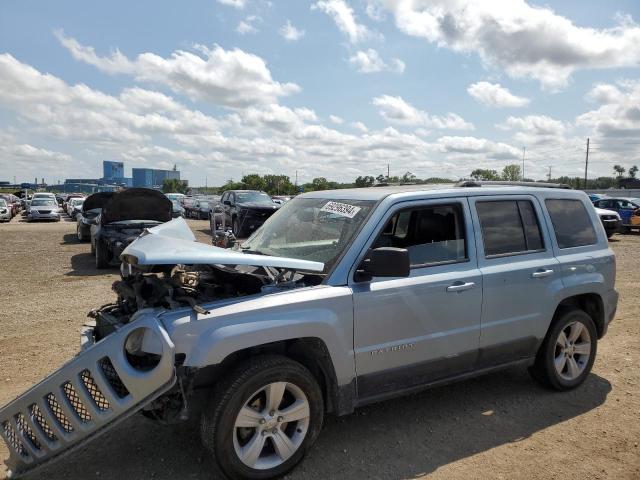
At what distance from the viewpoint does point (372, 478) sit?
3.09 metres

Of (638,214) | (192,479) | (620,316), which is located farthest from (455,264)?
(638,214)

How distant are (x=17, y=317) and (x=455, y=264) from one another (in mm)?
6071

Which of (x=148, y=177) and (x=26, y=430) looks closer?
(x=26, y=430)

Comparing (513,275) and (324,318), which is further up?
(513,275)

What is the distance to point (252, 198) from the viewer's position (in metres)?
19.3

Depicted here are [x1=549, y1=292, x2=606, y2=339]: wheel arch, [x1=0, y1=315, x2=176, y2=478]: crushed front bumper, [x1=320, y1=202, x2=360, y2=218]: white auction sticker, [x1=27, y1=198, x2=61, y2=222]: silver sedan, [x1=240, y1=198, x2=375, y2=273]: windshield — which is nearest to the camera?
[x1=0, y1=315, x2=176, y2=478]: crushed front bumper

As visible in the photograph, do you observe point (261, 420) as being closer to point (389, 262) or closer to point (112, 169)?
point (389, 262)

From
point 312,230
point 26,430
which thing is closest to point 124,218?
point 312,230

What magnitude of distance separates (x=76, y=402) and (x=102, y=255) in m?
8.74

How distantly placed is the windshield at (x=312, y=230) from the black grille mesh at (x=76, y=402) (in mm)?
1618

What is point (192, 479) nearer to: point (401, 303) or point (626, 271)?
point (401, 303)

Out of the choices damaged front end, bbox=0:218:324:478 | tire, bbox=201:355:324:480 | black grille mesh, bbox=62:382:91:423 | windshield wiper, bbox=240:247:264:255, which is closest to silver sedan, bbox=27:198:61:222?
windshield wiper, bbox=240:247:264:255

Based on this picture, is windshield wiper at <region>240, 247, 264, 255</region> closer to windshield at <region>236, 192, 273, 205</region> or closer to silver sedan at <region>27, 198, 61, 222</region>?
windshield at <region>236, 192, 273, 205</region>

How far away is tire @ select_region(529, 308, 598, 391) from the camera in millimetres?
4328
